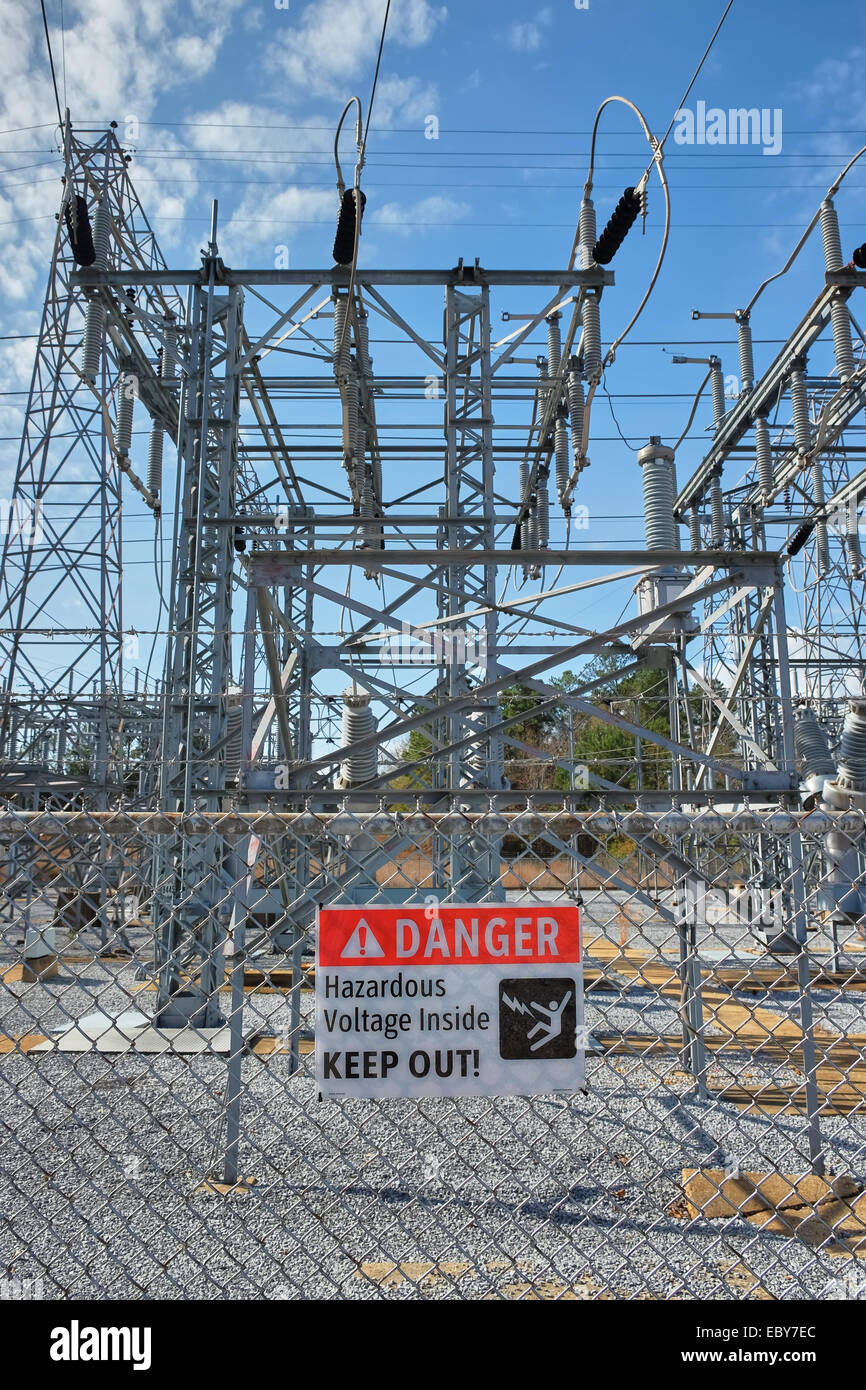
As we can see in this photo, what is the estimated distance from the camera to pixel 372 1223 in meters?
4.26

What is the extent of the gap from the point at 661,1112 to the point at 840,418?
34.1 feet

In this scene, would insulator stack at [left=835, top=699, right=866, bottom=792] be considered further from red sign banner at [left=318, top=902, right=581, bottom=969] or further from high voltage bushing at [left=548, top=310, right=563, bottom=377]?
red sign banner at [left=318, top=902, right=581, bottom=969]

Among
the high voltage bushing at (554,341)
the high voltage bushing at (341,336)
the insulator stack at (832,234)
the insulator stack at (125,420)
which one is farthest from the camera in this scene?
the high voltage bushing at (554,341)

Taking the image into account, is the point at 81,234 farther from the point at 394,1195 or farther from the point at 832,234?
the point at 394,1195

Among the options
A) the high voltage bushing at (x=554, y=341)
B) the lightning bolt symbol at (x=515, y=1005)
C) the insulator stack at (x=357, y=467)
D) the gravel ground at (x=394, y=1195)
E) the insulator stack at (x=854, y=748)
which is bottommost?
the gravel ground at (x=394, y=1195)

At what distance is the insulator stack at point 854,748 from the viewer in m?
9.05

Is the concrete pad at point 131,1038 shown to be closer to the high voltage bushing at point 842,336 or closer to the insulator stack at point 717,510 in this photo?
the high voltage bushing at point 842,336

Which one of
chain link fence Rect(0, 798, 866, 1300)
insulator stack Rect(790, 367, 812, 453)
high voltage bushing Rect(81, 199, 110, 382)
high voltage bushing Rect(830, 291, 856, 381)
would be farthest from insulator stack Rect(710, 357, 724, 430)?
chain link fence Rect(0, 798, 866, 1300)

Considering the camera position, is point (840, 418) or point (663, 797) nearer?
point (663, 797)

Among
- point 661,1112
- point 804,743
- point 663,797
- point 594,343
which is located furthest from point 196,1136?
point 804,743

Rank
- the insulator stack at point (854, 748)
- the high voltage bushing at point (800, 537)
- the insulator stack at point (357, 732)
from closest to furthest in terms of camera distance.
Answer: the insulator stack at point (854, 748) → the insulator stack at point (357, 732) → the high voltage bushing at point (800, 537)

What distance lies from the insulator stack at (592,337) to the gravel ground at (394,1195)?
6.44 meters

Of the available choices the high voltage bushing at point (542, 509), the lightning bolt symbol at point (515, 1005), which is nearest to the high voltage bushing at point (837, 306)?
the high voltage bushing at point (542, 509)
